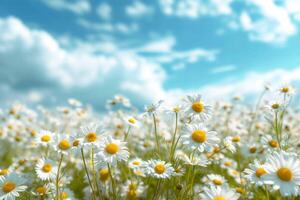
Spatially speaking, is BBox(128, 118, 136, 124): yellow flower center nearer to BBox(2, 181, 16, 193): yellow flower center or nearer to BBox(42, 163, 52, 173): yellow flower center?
BBox(42, 163, 52, 173): yellow flower center

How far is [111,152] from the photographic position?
Answer: 9.96 feet

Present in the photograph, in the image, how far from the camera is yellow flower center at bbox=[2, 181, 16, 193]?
312 centimetres

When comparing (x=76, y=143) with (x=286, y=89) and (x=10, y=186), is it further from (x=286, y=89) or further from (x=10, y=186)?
(x=286, y=89)

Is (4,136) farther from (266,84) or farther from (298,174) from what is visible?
(298,174)

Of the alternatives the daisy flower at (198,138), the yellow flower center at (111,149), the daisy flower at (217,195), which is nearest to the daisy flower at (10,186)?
the yellow flower center at (111,149)

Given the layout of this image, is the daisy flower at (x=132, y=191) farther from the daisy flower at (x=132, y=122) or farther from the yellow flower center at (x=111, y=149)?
the yellow flower center at (x=111, y=149)

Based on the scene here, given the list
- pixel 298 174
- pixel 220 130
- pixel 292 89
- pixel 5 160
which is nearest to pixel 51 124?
pixel 5 160

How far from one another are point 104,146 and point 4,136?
6.58 meters

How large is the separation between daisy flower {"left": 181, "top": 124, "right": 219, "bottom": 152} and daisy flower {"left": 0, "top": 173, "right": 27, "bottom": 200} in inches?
55.7

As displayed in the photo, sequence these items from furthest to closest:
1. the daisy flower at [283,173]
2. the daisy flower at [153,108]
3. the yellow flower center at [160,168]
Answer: the daisy flower at [153,108], the yellow flower center at [160,168], the daisy flower at [283,173]

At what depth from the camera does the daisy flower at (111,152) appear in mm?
2955

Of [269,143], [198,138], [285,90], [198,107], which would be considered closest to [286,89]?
[285,90]

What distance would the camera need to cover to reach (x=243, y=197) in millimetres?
3650

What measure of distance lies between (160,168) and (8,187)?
4.29 ft
